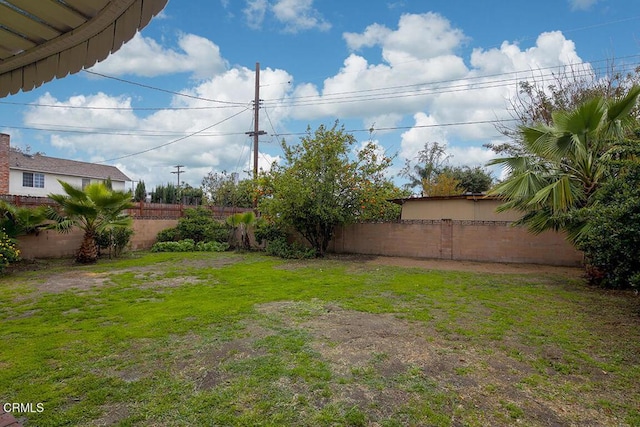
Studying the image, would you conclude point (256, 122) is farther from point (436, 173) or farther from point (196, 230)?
point (436, 173)

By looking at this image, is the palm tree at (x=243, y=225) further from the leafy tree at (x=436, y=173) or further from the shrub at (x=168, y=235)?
the leafy tree at (x=436, y=173)

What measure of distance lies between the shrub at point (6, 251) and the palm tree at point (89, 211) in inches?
48.7

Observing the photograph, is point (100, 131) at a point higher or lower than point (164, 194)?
higher

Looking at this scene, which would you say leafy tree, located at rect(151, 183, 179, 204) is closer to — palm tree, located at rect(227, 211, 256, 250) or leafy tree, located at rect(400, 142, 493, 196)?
palm tree, located at rect(227, 211, 256, 250)

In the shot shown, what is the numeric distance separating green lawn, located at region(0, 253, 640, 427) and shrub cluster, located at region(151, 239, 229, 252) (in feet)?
20.3

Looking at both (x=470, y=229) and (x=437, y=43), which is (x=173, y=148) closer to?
(x=437, y=43)

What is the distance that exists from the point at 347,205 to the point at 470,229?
4067mm

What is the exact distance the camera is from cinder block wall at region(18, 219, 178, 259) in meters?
9.91

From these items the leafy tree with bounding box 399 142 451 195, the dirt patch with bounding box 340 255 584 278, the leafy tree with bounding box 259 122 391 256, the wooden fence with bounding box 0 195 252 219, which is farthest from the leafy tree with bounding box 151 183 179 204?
the dirt patch with bounding box 340 255 584 278

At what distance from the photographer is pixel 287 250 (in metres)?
12.2

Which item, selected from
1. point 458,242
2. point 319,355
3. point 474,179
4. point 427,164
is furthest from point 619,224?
point 427,164

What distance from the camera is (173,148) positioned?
19984 mm

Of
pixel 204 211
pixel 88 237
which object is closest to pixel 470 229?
pixel 204 211

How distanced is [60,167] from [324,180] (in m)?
25.1
